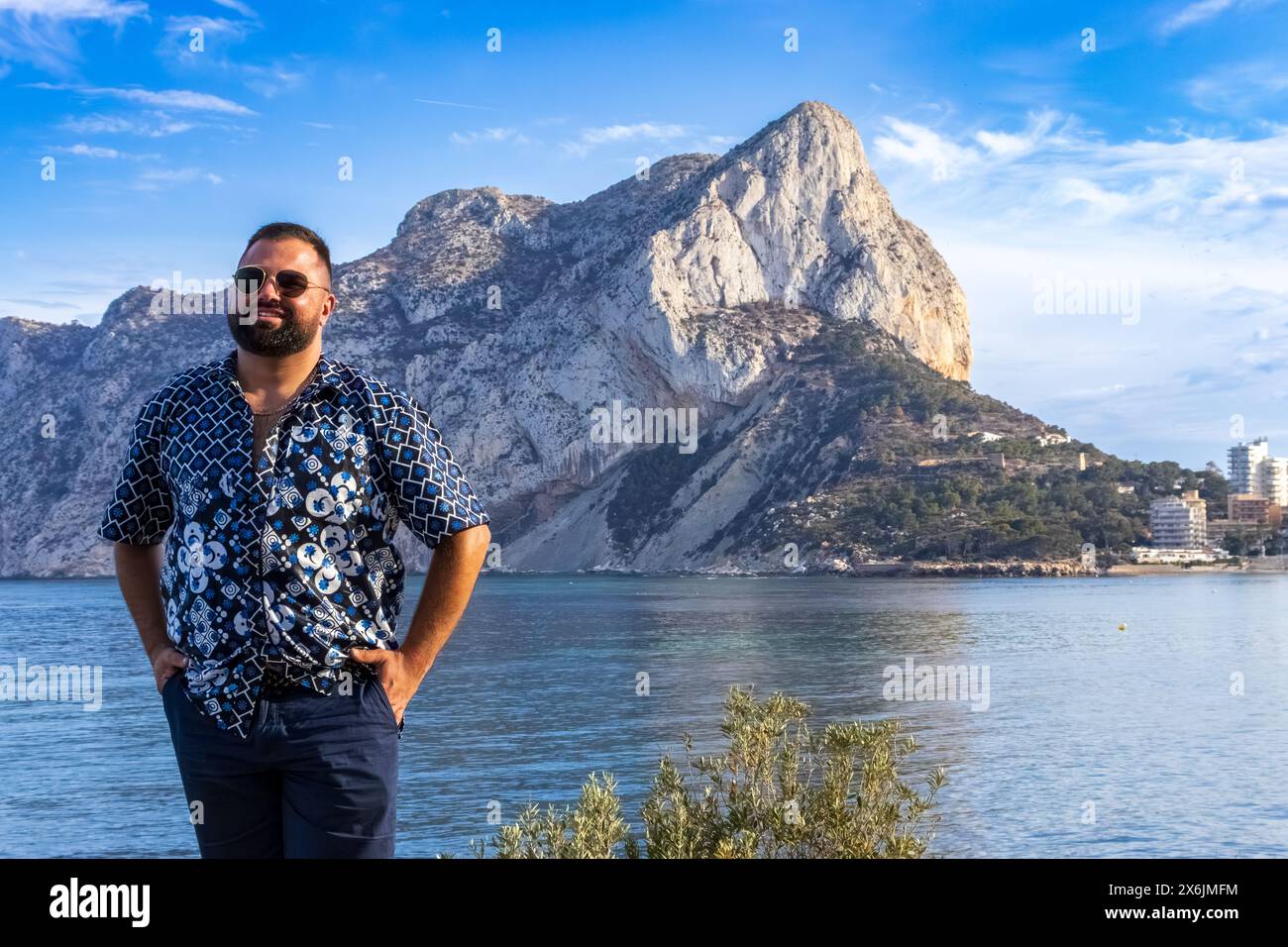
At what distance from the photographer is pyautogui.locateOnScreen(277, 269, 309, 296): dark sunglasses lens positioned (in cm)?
337

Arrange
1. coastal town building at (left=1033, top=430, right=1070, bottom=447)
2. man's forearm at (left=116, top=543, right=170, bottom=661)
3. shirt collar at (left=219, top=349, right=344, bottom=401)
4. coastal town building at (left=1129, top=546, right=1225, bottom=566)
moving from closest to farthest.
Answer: shirt collar at (left=219, top=349, right=344, bottom=401)
man's forearm at (left=116, top=543, right=170, bottom=661)
coastal town building at (left=1129, top=546, right=1225, bottom=566)
coastal town building at (left=1033, top=430, right=1070, bottom=447)

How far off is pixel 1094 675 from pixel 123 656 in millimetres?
36624

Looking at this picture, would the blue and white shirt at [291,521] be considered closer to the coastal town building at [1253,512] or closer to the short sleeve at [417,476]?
the short sleeve at [417,476]

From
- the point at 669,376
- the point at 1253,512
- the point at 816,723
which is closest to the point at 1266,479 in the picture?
the point at 1253,512

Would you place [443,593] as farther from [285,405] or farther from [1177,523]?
[1177,523]

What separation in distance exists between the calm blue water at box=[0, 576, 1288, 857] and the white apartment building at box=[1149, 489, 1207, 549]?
5564 centimetres

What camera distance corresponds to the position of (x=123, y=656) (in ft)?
171

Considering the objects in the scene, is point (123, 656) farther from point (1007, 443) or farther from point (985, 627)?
point (1007, 443)

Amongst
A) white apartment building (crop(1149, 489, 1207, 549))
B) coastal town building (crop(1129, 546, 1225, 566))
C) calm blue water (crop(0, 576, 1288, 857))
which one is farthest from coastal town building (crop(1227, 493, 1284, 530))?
calm blue water (crop(0, 576, 1288, 857))

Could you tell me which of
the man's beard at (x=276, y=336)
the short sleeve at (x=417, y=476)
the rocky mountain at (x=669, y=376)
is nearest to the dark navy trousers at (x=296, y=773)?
the short sleeve at (x=417, y=476)

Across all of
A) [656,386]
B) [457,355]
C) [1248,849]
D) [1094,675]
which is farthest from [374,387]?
[457,355]

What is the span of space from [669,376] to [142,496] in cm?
13703

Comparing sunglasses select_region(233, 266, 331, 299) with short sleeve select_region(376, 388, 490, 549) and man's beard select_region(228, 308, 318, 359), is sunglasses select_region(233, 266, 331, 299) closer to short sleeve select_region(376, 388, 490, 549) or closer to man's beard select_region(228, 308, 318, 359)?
man's beard select_region(228, 308, 318, 359)

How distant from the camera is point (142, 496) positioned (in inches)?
135
